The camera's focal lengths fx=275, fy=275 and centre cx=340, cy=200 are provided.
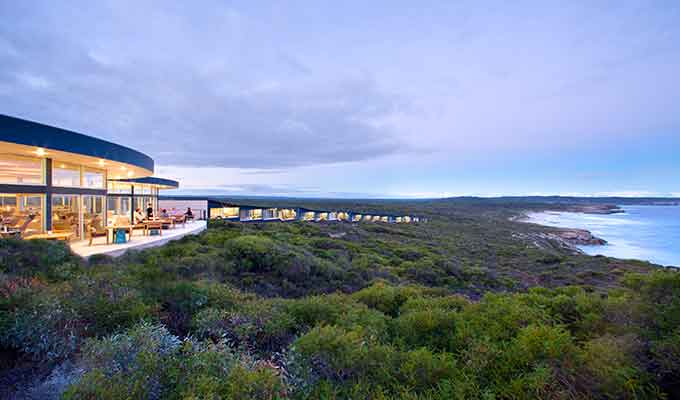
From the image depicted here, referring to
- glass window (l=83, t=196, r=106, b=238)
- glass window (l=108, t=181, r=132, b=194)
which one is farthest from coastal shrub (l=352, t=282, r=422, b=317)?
glass window (l=108, t=181, r=132, b=194)

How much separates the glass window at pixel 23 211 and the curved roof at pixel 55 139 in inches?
87.8

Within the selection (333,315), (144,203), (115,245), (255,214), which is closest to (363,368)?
(333,315)

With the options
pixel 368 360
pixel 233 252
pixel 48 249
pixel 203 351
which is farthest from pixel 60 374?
pixel 233 252

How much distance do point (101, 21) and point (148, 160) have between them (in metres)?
7.94

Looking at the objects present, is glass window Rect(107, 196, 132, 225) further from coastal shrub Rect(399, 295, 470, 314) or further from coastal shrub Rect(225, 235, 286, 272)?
coastal shrub Rect(399, 295, 470, 314)

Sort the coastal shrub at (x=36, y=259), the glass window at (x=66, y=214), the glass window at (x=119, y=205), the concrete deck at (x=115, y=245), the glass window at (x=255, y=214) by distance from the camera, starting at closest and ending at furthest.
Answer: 1. the coastal shrub at (x=36, y=259)
2. the concrete deck at (x=115, y=245)
3. the glass window at (x=66, y=214)
4. the glass window at (x=119, y=205)
5. the glass window at (x=255, y=214)

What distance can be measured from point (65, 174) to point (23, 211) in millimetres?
1592

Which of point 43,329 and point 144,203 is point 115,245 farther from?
point 144,203

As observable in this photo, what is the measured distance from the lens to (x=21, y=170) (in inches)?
376

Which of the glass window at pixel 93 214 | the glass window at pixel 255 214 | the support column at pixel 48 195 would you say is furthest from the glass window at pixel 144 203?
the support column at pixel 48 195

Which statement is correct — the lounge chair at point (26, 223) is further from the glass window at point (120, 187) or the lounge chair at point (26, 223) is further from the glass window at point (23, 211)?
the glass window at point (120, 187)

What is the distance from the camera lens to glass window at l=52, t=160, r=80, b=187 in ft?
29.2

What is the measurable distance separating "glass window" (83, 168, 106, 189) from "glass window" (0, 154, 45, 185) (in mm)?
1355

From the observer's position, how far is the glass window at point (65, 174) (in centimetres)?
889
